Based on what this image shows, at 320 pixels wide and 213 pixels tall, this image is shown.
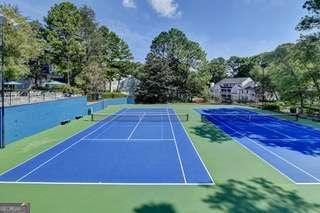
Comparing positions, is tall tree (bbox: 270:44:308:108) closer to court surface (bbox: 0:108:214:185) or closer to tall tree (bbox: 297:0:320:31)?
tall tree (bbox: 297:0:320:31)

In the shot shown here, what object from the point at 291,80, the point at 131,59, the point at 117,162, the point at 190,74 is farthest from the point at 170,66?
the point at 117,162

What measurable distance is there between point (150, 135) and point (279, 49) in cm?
3267

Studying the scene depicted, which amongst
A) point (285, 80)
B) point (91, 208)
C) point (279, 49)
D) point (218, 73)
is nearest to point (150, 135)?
point (91, 208)

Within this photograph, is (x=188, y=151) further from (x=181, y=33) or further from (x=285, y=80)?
(x=181, y=33)

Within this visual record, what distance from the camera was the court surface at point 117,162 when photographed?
36.9 feet

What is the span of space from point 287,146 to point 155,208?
11587 mm

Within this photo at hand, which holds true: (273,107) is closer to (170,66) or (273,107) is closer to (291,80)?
(291,80)

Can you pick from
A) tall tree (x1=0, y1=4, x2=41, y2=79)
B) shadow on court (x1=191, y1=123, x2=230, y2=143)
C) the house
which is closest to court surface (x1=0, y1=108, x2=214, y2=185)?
shadow on court (x1=191, y1=123, x2=230, y2=143)

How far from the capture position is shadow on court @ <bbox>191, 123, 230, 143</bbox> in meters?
19.8

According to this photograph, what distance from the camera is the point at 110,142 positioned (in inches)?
739

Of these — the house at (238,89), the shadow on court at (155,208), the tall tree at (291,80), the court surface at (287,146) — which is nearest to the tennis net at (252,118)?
the court surface at (287,146)

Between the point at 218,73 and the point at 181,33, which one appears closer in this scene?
the point at 181,33

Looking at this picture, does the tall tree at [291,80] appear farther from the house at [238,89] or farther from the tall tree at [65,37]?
the house at [238,89]

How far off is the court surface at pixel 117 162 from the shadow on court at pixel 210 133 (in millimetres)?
1413
